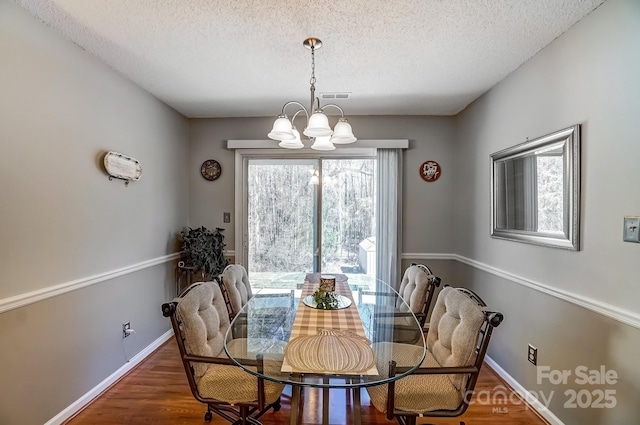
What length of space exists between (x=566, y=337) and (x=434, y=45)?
2.07 m

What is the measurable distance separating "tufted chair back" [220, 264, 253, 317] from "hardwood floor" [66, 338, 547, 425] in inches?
28.0

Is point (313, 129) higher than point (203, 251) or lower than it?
higher

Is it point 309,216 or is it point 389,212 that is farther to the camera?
point 309,216

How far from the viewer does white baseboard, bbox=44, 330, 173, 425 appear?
1978 mm

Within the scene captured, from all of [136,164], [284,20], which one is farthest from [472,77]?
[136,164]

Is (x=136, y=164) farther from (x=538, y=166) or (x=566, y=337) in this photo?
(x=566, y=337)

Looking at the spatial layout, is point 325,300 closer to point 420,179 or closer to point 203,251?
point 203,251

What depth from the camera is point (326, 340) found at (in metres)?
1.52

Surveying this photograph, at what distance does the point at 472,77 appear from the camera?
8.52ft

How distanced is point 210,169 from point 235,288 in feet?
6.19

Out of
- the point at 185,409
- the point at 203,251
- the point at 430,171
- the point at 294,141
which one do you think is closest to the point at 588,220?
the point at 294,141

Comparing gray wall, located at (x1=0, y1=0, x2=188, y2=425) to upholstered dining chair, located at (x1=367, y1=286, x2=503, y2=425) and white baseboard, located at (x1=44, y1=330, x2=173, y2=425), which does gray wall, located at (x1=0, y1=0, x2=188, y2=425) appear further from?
upholstered dining chair, located at (x1=367, y1=286, x2=503, y2=425)

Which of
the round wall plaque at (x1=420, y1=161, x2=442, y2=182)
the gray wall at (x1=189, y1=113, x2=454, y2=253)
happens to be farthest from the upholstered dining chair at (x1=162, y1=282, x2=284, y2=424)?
the round wall plaque at (x1=420, y1=161, x2=442, y2=182)

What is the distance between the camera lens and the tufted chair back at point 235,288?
2258 millimetres
